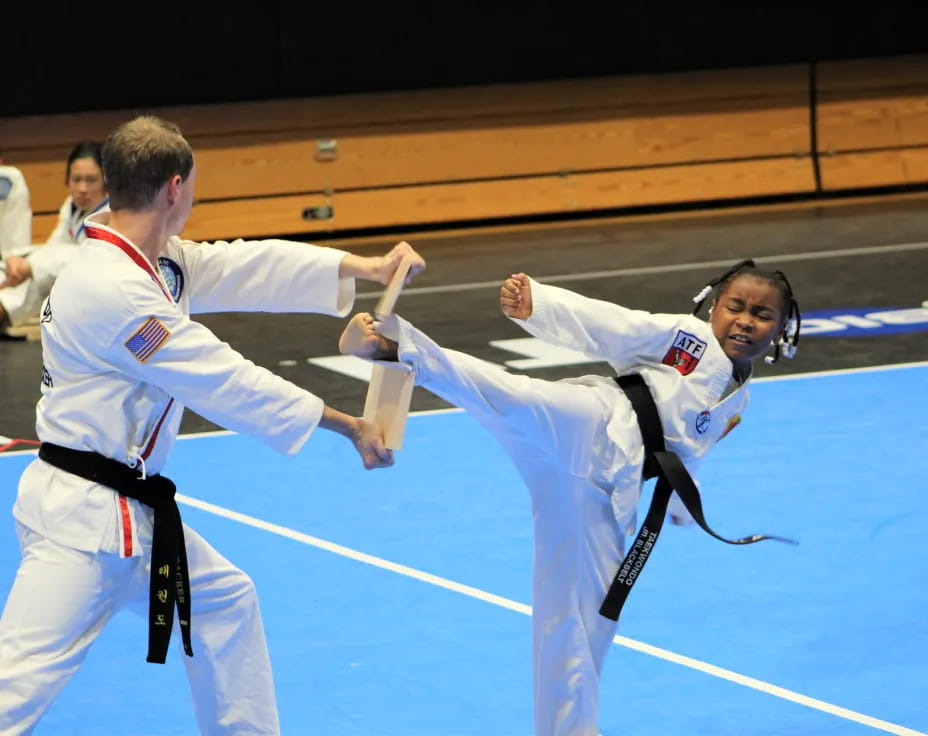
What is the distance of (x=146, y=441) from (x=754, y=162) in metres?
12.7

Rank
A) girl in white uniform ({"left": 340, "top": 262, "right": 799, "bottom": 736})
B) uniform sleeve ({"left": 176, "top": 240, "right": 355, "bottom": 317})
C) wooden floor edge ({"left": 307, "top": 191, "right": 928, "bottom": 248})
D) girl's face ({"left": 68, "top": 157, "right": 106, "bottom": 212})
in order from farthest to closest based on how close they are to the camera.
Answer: wooden floor edge ({"left": 307, "top": 191, "right": 928, "bottom": 248})
girl's face ({"left": 68, "top": 157, "right": 106, "bottom": 212})
girl in white uniform ({"left": 340, "top": 262, "right": 799, "bottom": 736})
uniform sleeve ({"left": 176, "top": 240, "right": 355, "bottom": 317})

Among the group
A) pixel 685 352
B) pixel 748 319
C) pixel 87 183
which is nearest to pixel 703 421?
pixel 685 352

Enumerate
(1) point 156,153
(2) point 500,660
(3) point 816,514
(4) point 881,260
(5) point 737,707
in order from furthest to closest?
(4) point 881,260 < (3) point 816,514 < (2) point 500,660 < (5) point 737,707 < (1) point 156,153

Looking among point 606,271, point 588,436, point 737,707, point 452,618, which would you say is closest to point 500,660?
point 452,618

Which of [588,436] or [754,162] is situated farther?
[754,162]

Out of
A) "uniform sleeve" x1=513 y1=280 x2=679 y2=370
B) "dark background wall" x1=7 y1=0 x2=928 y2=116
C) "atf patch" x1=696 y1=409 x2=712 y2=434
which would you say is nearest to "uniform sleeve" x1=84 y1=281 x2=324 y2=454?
"uniform sleeve" x1=513 y1=280 x2=679 y2=370

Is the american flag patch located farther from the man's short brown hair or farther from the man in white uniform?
the man's short brown hair

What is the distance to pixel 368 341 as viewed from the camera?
397 cm

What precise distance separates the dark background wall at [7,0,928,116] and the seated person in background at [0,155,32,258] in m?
2.37

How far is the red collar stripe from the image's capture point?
3648 mm

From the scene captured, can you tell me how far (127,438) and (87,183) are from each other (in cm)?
609

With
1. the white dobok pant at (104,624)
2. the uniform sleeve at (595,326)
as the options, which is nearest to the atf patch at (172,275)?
the white dobok pant at (104,624)

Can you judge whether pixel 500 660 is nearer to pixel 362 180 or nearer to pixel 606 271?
pixel 606 271

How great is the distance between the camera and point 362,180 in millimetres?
14578
